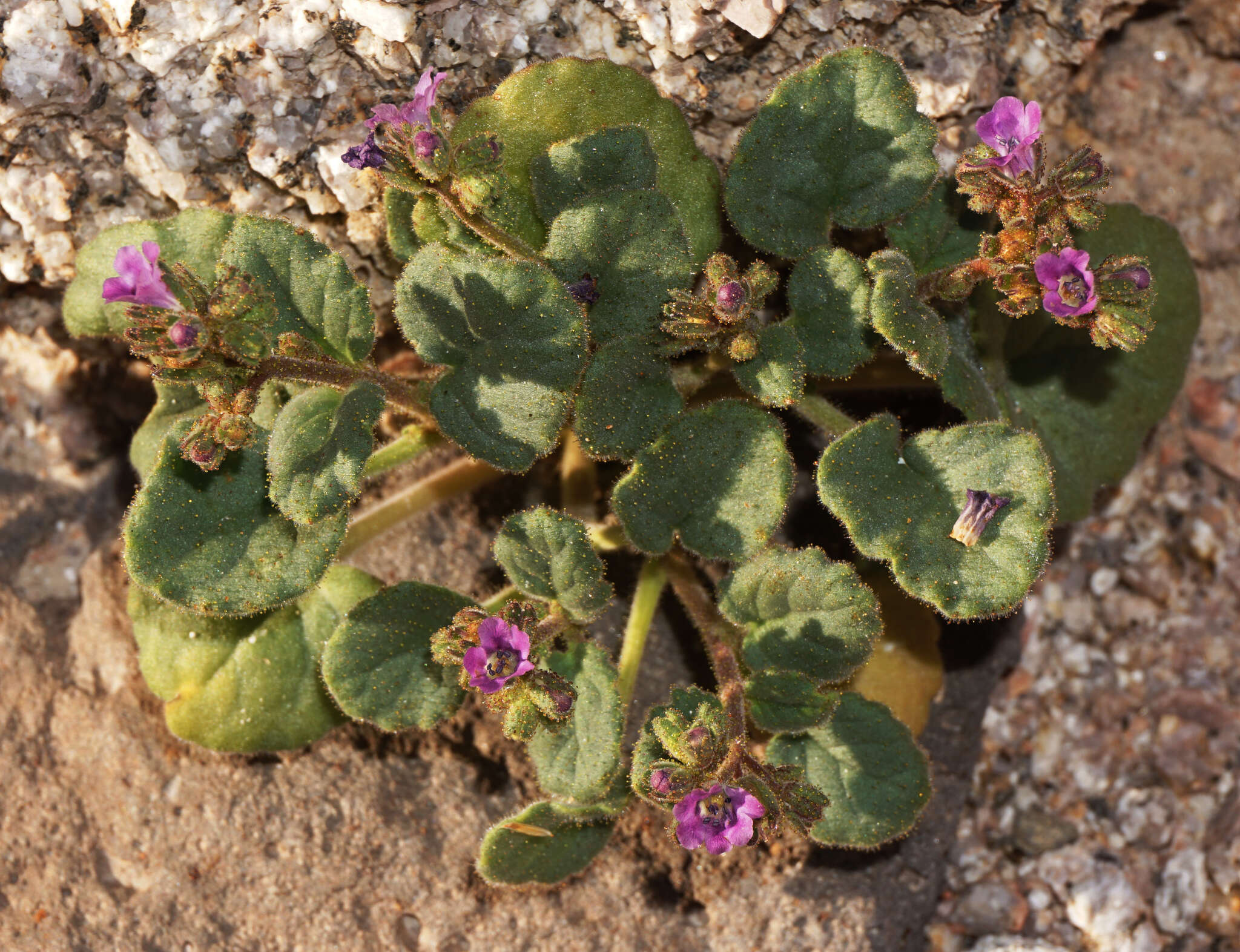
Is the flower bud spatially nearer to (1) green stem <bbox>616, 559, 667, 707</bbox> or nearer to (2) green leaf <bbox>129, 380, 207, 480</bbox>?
(1) green stem <bbox>616, 559, 667, 707</bbox>

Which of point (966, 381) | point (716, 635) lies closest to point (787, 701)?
point (716, 635)

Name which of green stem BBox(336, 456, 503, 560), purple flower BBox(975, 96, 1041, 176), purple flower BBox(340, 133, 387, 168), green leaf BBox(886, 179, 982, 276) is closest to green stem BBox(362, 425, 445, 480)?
green stem BBox(336, 456, 503, 560)

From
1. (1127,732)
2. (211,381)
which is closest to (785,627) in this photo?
(211,381)

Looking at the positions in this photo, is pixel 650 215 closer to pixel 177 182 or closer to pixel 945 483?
pixel 945 483

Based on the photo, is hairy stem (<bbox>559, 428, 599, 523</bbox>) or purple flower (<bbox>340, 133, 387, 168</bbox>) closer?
purple flower (<bbox>340, 133, 387, 168</bbox>)

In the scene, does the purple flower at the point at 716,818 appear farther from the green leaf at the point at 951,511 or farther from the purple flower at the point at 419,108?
the purple flower at the point at 419,108

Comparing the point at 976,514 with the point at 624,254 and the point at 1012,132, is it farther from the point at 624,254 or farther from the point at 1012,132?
the point at 624,254
